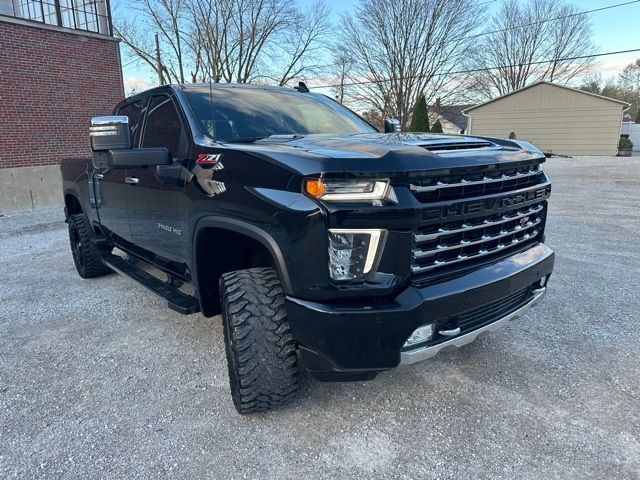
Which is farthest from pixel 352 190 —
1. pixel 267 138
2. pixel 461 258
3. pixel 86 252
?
pixel 86 252

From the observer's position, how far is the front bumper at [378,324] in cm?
198

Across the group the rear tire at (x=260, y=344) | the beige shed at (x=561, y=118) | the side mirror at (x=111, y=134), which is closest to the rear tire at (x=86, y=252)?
the side mirror at (x=111, y=134)

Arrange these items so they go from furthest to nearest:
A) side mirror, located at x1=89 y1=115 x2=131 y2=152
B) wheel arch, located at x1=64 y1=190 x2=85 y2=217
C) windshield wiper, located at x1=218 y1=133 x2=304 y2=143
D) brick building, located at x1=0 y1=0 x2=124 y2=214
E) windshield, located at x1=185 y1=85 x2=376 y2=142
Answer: brick building, located at x1=0 y1=0 x2=124 y2=214 → wheel arch, located at x1=64 y1=190 x2=85 y2=217 → windshield, located at x1=185 y1=85 x2=376 y2=142 → windshield wiper, located at x1=218 y1=133 x2=304 y2=143 → side mirror, located at x1=89 y1=115 x2=131 y2=152

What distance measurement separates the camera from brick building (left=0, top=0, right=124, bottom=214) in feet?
34.5

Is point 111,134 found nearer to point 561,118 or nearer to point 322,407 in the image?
point 322,407

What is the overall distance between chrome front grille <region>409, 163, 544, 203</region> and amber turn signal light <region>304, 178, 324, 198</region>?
0.40m

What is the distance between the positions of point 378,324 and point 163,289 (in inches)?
76.9

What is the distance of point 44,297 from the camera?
4.55 m

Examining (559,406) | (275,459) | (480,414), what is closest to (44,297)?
(275,459)

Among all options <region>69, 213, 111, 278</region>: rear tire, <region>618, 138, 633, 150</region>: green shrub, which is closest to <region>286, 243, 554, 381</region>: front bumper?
<region>69, 213, 111, 278</region>: rear tire

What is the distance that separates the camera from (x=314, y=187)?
198 cm

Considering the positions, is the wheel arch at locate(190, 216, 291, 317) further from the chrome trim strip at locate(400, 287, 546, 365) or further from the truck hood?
the chrome trim strip at locate(400, 287, 546, 365)

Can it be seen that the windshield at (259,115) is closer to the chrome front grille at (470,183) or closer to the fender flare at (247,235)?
the fender flare at (247,235)

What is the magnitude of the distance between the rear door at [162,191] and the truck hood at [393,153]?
1.89ft
